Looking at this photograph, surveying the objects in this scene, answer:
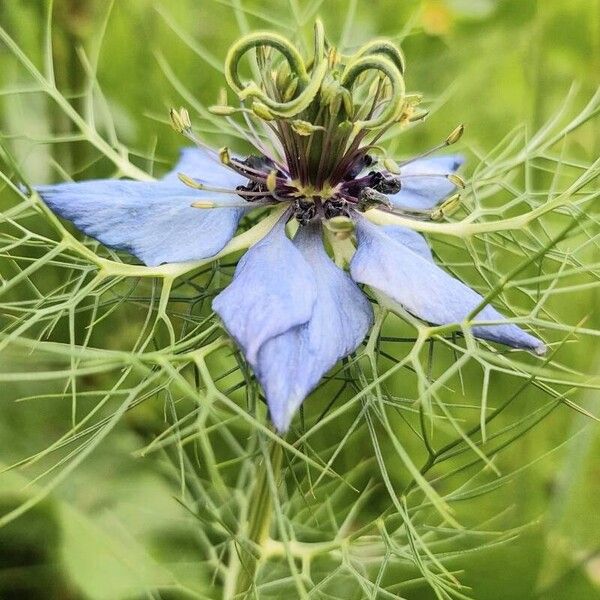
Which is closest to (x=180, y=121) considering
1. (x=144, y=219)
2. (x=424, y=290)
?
(x=144, y=219)

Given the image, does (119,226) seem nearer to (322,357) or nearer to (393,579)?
(322,357)

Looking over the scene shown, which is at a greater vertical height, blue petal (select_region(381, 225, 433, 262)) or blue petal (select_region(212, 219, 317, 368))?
blue petal (select_region(212, 219, 317, 368))

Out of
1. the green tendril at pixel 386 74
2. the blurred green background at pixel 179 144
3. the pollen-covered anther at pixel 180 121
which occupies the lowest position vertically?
the blurred green background at pixel 179 144

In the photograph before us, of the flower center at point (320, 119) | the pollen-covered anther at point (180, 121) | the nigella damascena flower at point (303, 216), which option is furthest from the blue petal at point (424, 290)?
the pollen-covered anther at point (180, 121)

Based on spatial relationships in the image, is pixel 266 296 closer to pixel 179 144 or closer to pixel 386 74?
pixel 386 74

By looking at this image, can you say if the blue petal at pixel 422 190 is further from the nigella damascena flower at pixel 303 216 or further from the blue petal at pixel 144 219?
the blue petal at pixel 144 219

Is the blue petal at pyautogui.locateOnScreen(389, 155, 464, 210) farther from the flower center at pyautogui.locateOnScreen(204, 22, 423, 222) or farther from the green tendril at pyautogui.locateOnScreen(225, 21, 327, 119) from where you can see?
the green tendril at pyautogui.locateOnScreen(225, 21, 327, 119)

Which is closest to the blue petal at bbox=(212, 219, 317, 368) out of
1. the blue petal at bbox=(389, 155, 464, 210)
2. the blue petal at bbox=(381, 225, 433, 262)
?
the blue petal at bbox=(381, 225, 433, 262)
